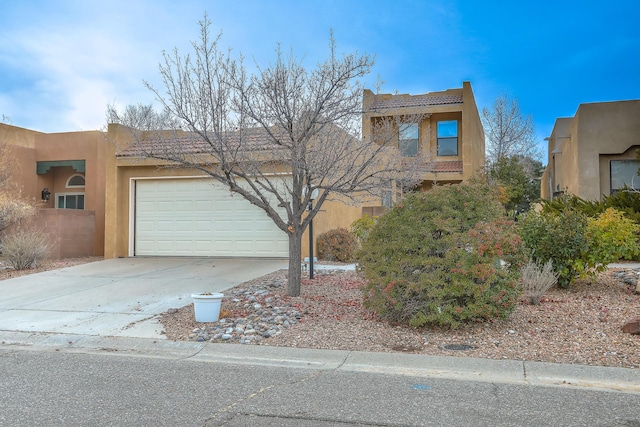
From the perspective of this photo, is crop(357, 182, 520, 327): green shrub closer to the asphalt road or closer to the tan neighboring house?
the asphalt road

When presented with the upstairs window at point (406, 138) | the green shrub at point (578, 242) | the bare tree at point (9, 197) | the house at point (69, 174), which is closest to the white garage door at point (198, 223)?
the house at point (69, 174)

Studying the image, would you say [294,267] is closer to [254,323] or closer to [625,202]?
[254,323]

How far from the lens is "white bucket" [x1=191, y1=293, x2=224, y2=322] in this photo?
818 centimetres

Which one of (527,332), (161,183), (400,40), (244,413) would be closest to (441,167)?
(400,40)

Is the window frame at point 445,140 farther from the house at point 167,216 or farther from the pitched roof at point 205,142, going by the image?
the pitched roof at point 205,142

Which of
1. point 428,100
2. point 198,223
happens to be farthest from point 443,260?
point 428,100

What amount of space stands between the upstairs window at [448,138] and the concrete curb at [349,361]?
18121 millimetres

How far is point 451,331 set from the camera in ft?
24.5

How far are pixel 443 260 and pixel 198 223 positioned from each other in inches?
406

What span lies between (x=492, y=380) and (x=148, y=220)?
13.2 metres

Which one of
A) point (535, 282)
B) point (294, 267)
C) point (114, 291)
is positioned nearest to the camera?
point (535, 282)

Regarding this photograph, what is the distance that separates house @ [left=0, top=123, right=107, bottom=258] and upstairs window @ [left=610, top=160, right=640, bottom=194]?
57.5ft

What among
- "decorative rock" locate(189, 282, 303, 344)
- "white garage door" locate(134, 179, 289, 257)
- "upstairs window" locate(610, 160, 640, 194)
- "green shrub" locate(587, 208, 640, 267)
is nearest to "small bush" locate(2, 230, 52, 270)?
"white garage door" locate(134, 179, 289, 257)

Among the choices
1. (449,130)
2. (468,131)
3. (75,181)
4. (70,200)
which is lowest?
(70,200)
